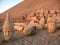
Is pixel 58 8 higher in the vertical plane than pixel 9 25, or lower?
higher

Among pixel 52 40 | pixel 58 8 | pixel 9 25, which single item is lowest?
pixel 52 40

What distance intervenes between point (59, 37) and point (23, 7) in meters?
2.16

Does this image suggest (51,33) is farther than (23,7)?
No

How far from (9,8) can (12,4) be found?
15 cm

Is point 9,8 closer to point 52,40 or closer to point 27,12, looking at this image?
point 27,12

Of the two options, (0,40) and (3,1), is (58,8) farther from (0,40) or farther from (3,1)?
(0,40)

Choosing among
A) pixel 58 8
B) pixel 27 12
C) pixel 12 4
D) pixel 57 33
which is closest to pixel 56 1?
pixel 58 8

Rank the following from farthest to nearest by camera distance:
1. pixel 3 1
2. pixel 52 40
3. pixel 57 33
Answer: pixel 3 1, pixel 57 33, pixel 52 40

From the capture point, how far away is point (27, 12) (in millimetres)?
4035

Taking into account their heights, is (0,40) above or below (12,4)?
below

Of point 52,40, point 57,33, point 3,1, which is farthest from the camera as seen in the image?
point 3,1

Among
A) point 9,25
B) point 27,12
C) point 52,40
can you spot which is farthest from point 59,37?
point 27,12

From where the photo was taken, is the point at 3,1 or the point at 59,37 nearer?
the point at 59,37

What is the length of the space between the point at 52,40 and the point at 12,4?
2.30 meters
